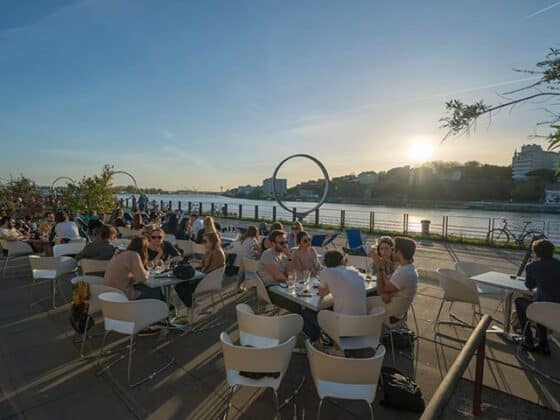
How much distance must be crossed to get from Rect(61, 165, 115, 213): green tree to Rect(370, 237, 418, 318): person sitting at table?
39.5ft

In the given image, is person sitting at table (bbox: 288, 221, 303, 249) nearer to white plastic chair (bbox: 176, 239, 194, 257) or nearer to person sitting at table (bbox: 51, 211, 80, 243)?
white plastic chair (bbox: 176, 239, 194, 257)

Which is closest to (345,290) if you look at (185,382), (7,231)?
(185,382)

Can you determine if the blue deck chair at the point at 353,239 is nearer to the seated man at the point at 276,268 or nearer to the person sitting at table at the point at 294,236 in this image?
the person sitting at table at the point at 294,236

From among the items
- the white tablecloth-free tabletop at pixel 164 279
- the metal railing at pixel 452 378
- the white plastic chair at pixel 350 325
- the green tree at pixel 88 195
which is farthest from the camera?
the green tree at pixel 88 195

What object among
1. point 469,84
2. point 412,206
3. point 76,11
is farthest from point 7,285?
point 412,206

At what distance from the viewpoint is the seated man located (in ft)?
12.4

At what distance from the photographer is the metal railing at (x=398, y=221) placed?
444 inches

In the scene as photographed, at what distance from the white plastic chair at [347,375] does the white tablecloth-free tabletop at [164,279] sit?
2216mm

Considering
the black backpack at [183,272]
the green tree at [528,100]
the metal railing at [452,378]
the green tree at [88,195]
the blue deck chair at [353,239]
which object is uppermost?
the green tree at [528,100]

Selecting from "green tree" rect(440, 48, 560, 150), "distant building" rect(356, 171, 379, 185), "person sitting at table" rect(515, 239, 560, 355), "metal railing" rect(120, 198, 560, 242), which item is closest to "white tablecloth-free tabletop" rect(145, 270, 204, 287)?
"green tree" rect(440, 48, 560, 150)

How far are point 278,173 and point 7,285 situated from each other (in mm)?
6256

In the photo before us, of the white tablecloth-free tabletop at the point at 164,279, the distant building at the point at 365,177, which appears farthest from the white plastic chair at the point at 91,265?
the distant building at the point at 365,177

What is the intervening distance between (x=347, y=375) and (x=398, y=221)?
12478mm

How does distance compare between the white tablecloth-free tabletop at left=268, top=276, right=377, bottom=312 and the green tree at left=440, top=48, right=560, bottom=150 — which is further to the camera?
the white tablecloth-free tabletop at left=268, top=276, right=377, bottom=312
